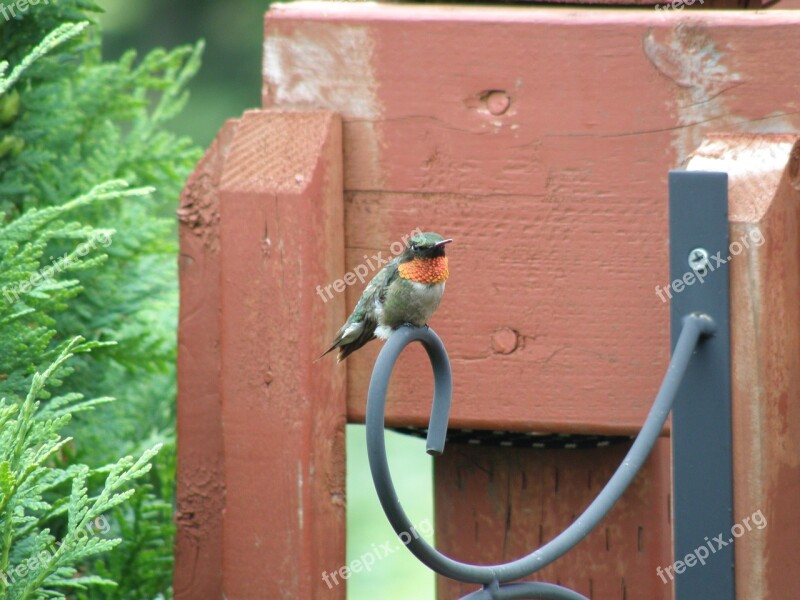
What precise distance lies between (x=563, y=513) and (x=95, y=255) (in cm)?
130

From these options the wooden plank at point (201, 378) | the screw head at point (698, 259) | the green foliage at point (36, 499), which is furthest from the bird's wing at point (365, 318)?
the screw head at point (698, 259)

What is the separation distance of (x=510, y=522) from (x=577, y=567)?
0.16 meters

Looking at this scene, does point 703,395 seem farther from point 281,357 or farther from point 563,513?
point 281,357

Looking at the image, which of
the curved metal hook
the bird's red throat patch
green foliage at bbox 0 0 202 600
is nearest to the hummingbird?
the bird's red throat patch

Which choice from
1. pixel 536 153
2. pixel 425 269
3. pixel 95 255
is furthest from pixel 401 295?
pixel 95 255

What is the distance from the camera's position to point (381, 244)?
200 cm

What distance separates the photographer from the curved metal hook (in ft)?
5.00

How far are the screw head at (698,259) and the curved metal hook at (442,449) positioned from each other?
0.27 feet

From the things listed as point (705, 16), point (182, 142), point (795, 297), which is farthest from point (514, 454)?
point (182, 142)

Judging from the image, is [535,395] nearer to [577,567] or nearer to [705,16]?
[577,567]

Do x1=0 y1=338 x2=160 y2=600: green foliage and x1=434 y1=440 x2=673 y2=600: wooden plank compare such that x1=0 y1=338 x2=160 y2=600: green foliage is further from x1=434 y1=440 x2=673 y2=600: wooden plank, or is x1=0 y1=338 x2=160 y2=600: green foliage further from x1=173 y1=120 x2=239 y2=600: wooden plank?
x1=434 y1=440 x2=673 y2=600: wooden plank

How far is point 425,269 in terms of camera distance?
6.06 feet

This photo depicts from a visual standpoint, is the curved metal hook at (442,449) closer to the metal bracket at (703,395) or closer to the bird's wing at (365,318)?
the metal bracket at (703,395)

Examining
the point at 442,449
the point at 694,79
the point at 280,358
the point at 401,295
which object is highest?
the point at 694,79
